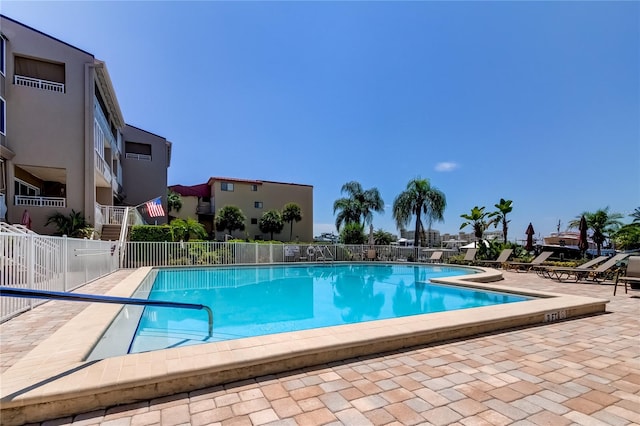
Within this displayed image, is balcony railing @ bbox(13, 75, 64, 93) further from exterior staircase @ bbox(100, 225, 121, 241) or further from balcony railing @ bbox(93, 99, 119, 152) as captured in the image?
exterior staircase @ bbox(100, 225, 121, 241)

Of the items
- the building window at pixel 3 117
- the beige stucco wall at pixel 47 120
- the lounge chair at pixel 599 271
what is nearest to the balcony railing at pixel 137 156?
the beige stucco wall at pixel 47 120

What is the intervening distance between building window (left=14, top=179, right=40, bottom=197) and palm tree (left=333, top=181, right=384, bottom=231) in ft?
72.6

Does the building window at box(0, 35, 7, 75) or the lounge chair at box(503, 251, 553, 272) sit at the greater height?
the building window at box(0, 35, 7, 75)

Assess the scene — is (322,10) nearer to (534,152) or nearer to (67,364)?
(67,364)

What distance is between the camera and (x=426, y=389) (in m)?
2.84

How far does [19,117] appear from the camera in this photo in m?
13.0

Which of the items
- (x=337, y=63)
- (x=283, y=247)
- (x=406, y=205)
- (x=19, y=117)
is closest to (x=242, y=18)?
(x=337, y=63)

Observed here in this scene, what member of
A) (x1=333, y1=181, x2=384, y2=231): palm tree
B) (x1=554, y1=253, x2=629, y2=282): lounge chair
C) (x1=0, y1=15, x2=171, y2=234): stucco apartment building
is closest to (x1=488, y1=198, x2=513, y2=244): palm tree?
(x1=554, y1=253, x2=629, y2=282): lounge chair

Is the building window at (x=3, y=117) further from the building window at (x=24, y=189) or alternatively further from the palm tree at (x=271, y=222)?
the palm tree at (x=271, y=222)

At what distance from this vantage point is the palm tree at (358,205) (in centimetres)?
3083

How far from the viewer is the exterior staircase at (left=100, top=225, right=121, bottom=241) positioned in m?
15.4

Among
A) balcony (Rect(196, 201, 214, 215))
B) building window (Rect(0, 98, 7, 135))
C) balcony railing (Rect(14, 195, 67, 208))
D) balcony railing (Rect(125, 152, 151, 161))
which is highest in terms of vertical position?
balcony railing (Rect(125, 152, 151, 161))

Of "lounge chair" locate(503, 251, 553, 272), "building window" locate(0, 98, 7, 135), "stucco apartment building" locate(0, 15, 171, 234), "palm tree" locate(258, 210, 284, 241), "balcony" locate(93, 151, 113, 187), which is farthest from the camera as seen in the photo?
"palm tree" locate(258, 210, 284, 241)

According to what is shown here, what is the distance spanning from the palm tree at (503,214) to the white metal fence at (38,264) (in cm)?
2217
